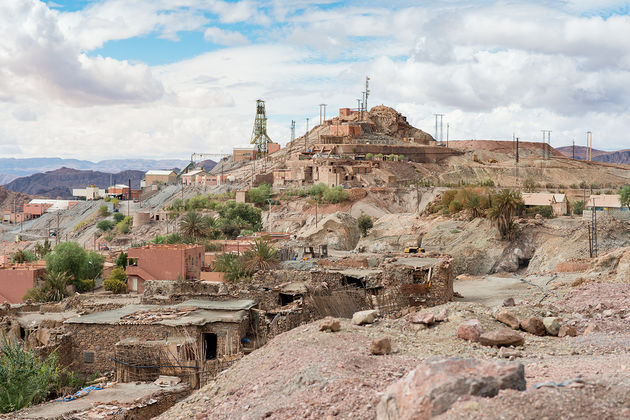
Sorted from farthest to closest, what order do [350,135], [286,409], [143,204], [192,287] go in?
[350,135] < [143,204] < [192,287] < [286,409]

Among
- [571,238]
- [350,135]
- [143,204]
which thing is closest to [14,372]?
[571,238]

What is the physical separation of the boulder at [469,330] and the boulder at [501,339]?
8 centimetres

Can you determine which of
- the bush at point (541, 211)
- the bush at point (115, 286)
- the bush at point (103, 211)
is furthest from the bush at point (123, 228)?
the bush at point (541, 211)

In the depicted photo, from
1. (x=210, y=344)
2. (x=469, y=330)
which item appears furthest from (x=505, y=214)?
(x=469, y=330)

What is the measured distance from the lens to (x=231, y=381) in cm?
755

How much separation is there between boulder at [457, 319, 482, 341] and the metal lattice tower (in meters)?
72.4

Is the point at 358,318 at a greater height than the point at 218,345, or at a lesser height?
greater

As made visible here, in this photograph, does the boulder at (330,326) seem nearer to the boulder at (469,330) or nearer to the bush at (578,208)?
the boulder at (469,330)

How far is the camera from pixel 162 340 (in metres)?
11.0

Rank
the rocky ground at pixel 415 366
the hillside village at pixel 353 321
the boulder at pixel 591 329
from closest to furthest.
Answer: the rocky ground at pixel 415 366
the hillside village at pixel 353 321
the boulder at pixel 591 329

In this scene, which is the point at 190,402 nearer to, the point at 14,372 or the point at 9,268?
the point at 14,372

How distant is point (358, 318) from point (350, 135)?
58.6 meters

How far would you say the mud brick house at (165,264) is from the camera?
73.0 feet

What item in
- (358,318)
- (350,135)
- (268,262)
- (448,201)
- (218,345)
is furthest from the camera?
(350,135)
